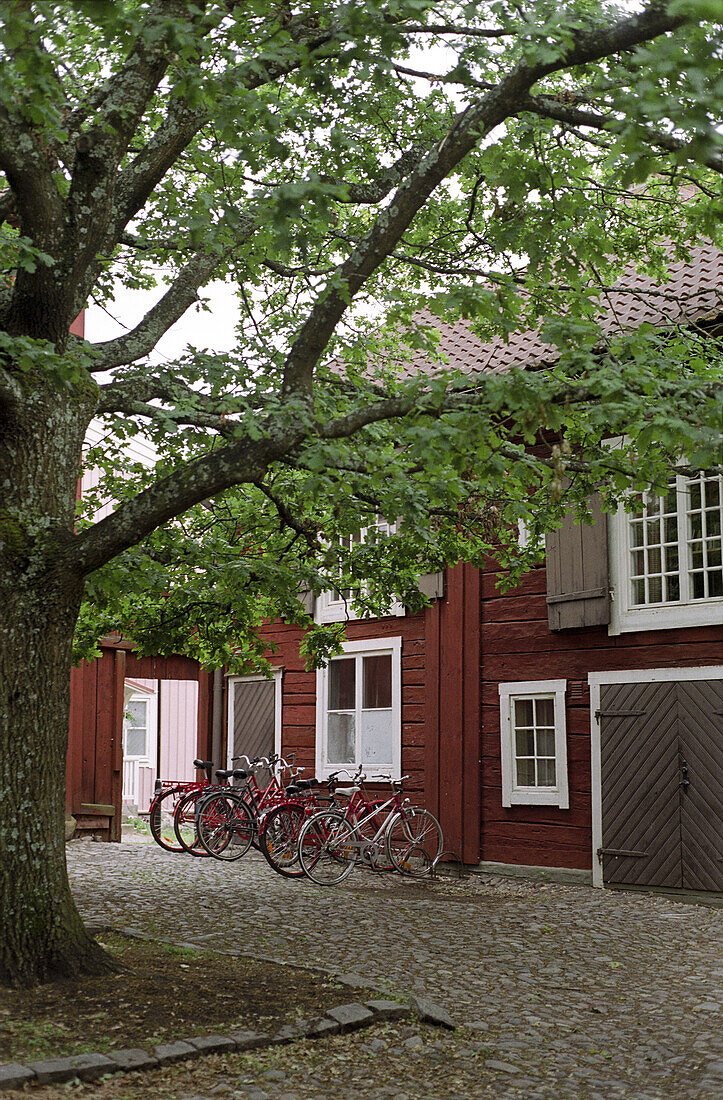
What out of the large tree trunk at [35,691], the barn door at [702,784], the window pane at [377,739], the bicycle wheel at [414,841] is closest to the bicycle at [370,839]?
the bicycle wheel at [414,841]

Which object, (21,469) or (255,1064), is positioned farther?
(21,469)

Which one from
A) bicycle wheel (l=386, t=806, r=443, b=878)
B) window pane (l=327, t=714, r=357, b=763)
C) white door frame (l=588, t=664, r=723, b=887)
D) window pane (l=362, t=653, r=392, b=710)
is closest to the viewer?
white door frame (l=588, t=664, r=723, b=887)

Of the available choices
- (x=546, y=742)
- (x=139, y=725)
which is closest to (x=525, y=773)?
(x=546, y=742)

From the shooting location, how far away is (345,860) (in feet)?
38.2

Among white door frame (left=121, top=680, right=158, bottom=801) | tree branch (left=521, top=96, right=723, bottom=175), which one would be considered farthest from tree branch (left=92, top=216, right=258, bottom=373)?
white door frame (left=121, top=680, right=158, bottom=801)

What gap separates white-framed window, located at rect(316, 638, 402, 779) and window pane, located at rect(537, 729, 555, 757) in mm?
2233

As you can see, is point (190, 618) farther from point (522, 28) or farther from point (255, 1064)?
point (522, 28)

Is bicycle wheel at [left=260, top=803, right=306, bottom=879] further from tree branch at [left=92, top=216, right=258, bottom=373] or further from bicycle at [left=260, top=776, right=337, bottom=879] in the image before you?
tree branch at [left=92, top=216, right=258, bottom=373]

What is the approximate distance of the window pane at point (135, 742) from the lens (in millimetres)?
25594

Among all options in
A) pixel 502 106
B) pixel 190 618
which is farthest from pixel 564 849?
pixel 502 106

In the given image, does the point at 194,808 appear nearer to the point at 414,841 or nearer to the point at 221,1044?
the point at 414,841

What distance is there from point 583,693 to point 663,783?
1362 millimetres

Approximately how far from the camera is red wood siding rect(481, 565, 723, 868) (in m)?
11.3

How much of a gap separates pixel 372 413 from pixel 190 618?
14.3 ft
